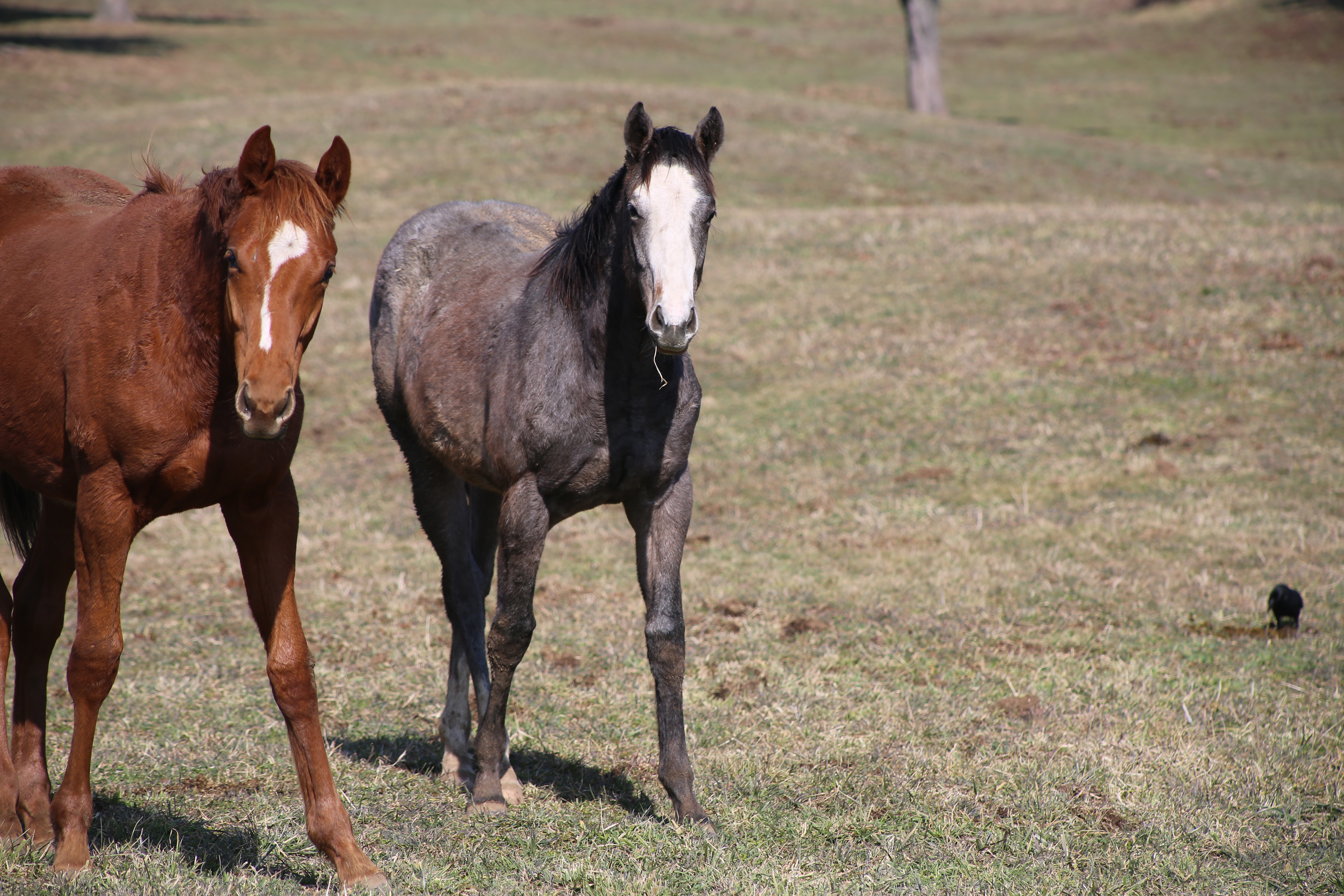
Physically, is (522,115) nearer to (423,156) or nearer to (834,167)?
(423,156)

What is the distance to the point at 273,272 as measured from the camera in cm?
339

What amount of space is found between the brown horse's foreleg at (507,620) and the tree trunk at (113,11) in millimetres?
43988

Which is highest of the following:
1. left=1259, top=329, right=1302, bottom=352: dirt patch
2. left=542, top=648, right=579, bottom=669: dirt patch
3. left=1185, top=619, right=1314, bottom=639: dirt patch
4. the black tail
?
the black tail

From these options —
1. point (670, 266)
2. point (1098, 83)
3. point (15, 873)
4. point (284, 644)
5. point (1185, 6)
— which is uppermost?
point (1185, 6)

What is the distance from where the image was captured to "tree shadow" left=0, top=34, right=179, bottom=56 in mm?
33688

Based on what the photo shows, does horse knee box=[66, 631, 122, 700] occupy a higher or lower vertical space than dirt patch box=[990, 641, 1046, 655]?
higher

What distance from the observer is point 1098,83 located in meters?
39.8

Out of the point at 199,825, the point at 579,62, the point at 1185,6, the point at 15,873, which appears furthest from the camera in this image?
the point at 1185,6

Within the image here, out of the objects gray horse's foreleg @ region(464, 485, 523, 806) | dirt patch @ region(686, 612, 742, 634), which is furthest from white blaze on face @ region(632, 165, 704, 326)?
dirt patch @ region(686, 612, 742, 634)

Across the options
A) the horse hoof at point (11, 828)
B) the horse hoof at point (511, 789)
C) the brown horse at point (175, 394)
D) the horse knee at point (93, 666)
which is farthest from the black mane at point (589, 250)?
the horse hoof at point (11, 828)

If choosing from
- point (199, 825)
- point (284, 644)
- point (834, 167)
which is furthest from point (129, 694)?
point (834, 167)

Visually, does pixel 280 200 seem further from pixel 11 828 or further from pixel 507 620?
pixel 11 828

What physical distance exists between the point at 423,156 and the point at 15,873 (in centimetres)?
1886

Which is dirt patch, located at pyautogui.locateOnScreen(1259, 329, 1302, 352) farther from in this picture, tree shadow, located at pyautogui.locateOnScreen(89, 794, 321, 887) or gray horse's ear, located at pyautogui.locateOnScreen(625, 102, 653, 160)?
tree shadow, located at pyautogui.locateOnScreen(89, 794, 321, 887)
